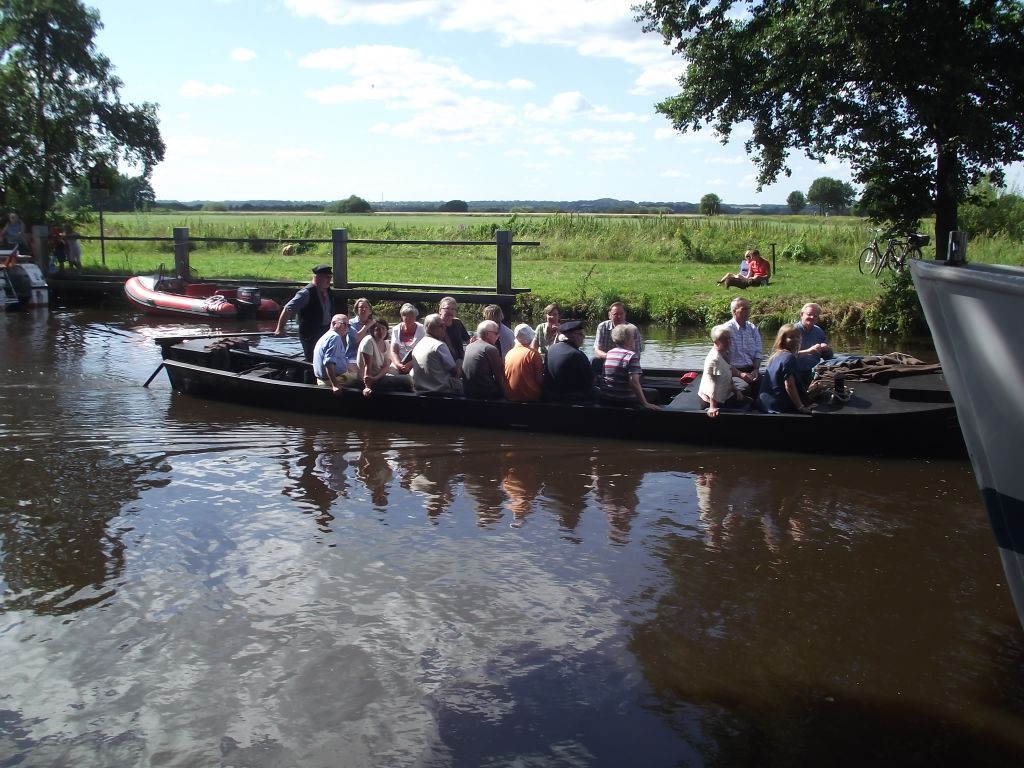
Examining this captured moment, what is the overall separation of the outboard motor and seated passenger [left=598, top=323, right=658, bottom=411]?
1085cm

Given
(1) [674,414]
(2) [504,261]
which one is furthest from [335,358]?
(2) [504,261]

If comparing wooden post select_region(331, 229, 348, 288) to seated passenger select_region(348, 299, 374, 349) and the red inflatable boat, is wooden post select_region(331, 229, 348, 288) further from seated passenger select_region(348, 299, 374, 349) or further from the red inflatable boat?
seated passenger select_region(348, 299, 374, 349)

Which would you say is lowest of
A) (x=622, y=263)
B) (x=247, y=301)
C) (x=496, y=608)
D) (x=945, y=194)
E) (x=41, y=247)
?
(x=496, y=608)

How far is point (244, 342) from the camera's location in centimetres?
1331

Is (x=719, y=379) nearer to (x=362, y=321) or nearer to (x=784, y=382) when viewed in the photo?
(x=784, y=382)

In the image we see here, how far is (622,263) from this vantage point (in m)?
25.8

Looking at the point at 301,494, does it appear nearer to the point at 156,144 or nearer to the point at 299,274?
the point at 299,274

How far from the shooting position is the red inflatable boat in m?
19.3

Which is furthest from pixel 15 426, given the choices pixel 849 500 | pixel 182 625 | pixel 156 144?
pixel 156 144

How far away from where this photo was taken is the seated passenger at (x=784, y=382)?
9.41m

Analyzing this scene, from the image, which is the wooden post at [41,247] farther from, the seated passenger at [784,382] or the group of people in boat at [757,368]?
the seated passenger at [784,382]

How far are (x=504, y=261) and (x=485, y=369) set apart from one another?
261 inches

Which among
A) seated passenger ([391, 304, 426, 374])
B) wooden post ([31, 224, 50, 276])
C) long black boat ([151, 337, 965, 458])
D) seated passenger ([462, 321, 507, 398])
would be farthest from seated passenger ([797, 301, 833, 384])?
wooden post ([31, 224, 50, 276])

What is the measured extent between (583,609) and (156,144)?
25.0m
